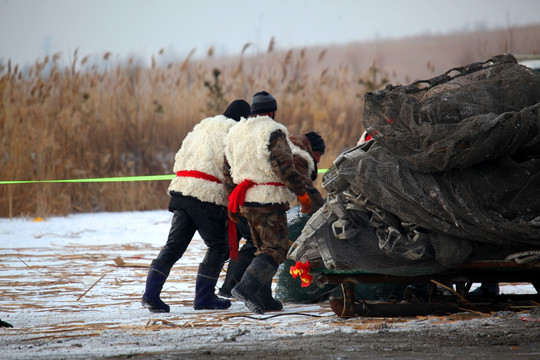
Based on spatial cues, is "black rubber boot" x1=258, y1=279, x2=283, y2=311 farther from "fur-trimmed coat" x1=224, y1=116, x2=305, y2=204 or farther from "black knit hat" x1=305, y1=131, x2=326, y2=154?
"black knit hat" x1=305, y1=131, x2=326, y2=154

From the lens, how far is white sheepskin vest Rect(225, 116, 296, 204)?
21.4ft

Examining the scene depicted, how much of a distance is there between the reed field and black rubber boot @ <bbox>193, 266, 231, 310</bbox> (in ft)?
24.6

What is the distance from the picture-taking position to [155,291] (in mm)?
6547

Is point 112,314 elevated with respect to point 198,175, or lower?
lower

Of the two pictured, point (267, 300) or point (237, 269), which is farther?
point (237, 269)

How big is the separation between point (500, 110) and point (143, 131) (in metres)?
11.0

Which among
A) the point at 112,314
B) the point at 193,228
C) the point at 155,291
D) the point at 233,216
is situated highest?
the point at 233,216

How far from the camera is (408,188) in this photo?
18.3 ft

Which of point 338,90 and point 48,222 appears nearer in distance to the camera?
point 48,222

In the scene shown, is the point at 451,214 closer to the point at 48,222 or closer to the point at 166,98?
the point at 48,222

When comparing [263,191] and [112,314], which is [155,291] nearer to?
[112,314]

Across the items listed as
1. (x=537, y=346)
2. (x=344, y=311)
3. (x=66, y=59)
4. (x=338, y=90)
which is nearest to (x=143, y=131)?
Result: (x=66, y=59)

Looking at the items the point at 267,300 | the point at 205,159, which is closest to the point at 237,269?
the point at 267,300

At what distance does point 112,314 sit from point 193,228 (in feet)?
3.43
